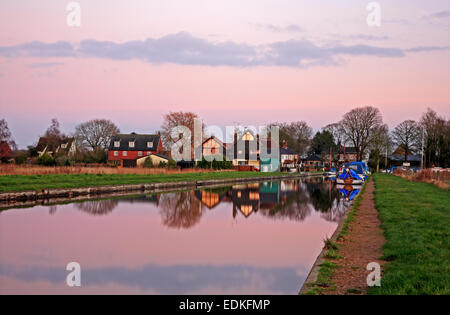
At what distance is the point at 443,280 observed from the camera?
768 centimetres

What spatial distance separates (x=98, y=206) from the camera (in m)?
23.6

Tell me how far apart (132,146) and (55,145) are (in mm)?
15339

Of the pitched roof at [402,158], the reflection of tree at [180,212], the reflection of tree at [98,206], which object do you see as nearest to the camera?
the reflection of tree at [180,212]

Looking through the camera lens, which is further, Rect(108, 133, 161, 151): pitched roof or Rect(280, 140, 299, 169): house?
Rect(280, 140, 299, 169): house

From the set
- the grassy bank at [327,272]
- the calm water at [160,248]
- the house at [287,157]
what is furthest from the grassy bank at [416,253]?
the house at [287,157]

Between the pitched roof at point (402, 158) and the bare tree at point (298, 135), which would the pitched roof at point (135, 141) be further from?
the pitched roof at point (402, 158)

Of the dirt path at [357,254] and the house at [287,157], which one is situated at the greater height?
the house at [287,157]

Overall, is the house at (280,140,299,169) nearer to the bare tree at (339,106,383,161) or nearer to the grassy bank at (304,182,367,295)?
the bare tree at (339,106,383,161)

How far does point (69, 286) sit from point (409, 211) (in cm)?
1471

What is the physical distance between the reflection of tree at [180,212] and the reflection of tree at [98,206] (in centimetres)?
271

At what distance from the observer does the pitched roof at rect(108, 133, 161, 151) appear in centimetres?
8806

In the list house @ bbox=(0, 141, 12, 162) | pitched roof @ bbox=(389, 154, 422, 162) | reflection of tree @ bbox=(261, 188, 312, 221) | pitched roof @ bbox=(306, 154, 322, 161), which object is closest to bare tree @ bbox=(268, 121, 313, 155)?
pitched roof @ bbox=(306, 154, 322, 161)

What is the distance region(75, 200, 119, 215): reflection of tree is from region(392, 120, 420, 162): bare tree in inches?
3070

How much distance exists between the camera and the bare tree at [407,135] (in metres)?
90.7
